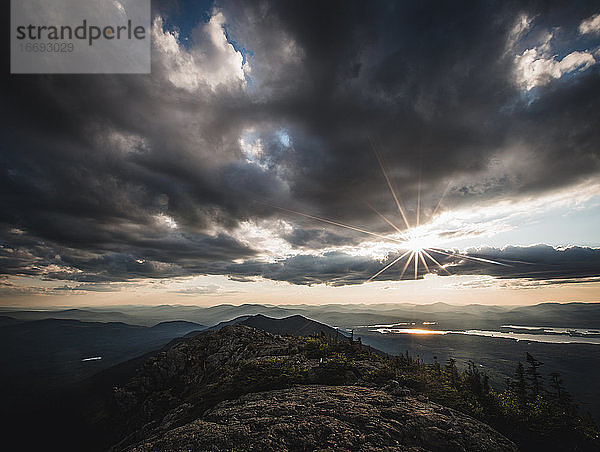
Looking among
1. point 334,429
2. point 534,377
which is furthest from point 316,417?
point 534,377

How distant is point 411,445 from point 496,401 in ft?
46.7

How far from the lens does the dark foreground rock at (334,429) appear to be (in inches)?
496

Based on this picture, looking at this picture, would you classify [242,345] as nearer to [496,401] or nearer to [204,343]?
[204,343]

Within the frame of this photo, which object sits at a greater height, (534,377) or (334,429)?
A: (334,429)

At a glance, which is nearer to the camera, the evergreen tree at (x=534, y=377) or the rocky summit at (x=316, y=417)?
the rocky summit at (x=316, y=417)

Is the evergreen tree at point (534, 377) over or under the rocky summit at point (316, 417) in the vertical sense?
under

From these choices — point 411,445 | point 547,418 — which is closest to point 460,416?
point 411,445

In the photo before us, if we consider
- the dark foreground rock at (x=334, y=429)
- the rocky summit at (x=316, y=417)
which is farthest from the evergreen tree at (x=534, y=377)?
the dark foreground rock at (x=334, y=429)

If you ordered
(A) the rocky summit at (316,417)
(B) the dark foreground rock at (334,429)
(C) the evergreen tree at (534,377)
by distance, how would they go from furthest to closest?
(C) the evergreen tree at (534,377), (A) the rocky summit at (316,417), (B) the dark foreground rock at (334,429)

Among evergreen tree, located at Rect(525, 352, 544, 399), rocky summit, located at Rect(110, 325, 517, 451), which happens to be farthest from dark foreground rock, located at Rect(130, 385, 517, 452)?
evergreen tree, located at Rect(525, 352, 544, 399)

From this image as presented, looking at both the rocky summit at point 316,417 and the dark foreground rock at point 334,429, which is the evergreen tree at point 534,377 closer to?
the rocky summit at point 316,417

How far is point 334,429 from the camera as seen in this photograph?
13297 millimetres

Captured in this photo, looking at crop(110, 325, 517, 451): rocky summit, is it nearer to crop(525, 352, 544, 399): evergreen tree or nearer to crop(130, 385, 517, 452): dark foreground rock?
crop(130, 385, 517, 452): dark foreground rock

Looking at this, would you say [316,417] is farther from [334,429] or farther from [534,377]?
[534,377]
